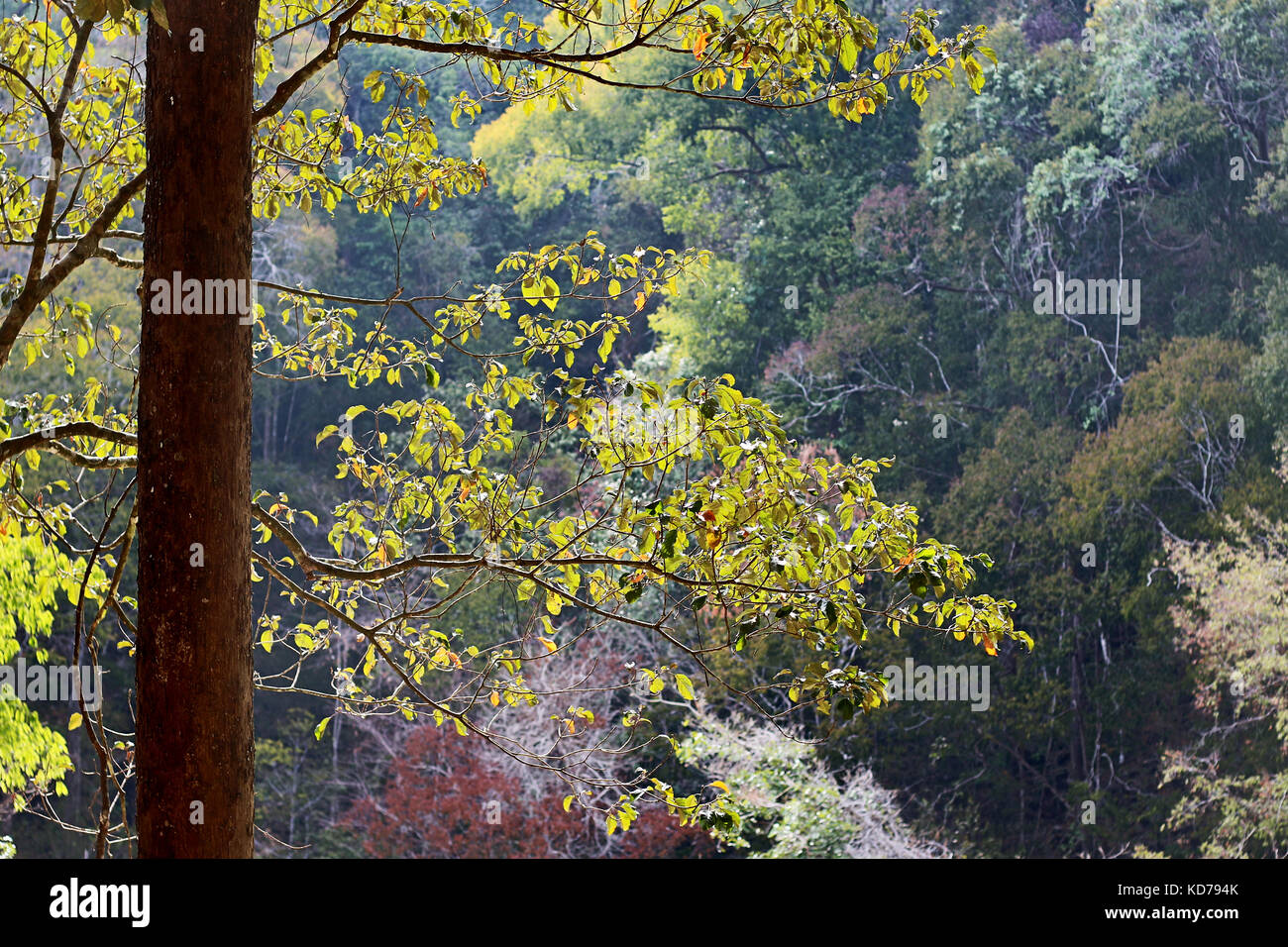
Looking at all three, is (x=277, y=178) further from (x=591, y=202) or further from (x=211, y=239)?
(x=591, y=202)

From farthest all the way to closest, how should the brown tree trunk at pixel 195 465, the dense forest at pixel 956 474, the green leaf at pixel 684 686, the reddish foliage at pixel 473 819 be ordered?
the dense forest at pixel 956 474
the reddish foliage at pixel 473 819
the green leaf at pixel 684 686
the brown tree trunk at pixel 195 465

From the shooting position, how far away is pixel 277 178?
12.5 ft

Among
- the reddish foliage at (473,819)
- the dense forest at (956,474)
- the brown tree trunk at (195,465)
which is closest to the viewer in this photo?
the brown tree trunk at (195,465)

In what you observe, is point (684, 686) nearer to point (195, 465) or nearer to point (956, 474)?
point (195, 465)

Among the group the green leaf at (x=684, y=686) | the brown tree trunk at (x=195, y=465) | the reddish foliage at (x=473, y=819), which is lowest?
the reddish foliage at (x=473, y=819)

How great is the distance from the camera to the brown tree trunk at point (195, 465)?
197 cm

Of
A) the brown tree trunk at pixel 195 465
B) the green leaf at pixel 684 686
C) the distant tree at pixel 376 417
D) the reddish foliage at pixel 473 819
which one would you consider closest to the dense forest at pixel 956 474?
the reddish foliage at pixel 473 819

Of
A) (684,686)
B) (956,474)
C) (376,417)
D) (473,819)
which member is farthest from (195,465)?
(956,474)

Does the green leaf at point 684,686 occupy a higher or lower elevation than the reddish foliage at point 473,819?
higher

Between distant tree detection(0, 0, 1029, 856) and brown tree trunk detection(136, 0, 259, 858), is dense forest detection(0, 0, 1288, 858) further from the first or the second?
brown tree trunk detection(136, 0, 259, 858)

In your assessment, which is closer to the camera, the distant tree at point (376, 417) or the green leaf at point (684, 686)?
the distant tree at point (376, 417)

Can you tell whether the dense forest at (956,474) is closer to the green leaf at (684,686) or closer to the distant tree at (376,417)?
the distant tree at (376,417)
